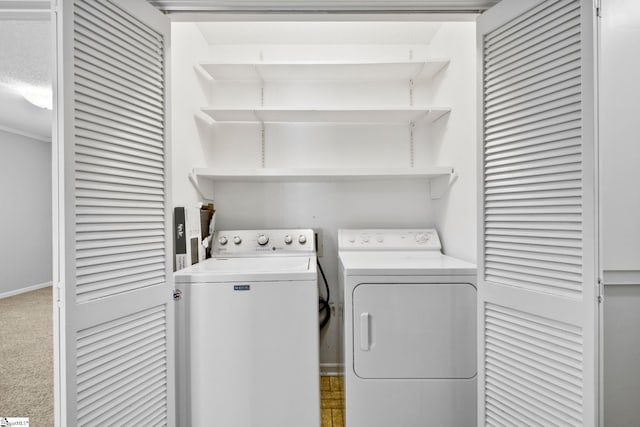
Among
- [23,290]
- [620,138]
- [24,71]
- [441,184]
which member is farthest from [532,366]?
[23,290]

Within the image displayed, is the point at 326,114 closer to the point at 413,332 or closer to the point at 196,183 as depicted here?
the point at 196,183

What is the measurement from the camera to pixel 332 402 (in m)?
2.13

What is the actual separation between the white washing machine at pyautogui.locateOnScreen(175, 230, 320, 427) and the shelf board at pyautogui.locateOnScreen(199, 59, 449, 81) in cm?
145

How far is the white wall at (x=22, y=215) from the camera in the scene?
13.0 ft

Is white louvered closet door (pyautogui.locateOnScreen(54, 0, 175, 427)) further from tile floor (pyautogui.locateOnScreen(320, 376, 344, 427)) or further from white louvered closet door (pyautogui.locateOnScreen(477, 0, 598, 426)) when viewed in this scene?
white louvered closet door (pyautogui.locateOnScreen(477, 0, 598, 426))

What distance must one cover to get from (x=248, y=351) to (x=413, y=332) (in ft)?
2.72

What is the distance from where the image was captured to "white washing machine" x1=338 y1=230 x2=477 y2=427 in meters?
1.63

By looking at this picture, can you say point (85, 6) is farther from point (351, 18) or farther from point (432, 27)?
point (432, 27)

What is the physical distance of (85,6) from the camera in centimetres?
112

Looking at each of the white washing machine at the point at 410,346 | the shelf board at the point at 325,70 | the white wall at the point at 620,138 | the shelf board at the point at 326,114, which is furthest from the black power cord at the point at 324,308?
the white wall at the point at 620,138

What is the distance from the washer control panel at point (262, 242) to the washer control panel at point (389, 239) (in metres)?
0.26

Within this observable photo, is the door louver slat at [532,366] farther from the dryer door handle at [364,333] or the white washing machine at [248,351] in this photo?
the white washing machine at [248,351]

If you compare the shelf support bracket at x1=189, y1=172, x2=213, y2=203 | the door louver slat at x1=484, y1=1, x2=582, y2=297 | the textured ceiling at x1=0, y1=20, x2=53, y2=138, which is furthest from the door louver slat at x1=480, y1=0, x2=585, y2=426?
the textured ceiling at x1=0, y1=20, x2=53, y2=138

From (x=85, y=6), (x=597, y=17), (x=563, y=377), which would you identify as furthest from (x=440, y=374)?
(x=85, y=6)
